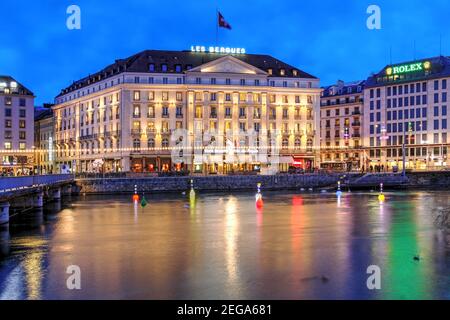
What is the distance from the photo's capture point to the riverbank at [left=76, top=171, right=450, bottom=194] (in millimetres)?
102000

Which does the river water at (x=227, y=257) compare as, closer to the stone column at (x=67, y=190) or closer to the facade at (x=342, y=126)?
the stone column at (x=67, y=190)

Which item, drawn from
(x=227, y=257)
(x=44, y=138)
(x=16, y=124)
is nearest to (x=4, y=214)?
(x=227, y=257)

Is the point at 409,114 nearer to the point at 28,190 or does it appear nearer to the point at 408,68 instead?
the point at 408,68

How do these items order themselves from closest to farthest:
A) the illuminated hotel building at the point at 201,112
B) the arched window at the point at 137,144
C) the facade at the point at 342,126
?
the arched window at the point at 137,144 < the illuminated hotel building at the point at 201,112 < the facade at the point at 342,126

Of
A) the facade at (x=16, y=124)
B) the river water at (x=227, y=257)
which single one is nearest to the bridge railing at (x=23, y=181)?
the river water at (x=227, y=257)

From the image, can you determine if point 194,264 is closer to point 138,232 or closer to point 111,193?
point 138,232

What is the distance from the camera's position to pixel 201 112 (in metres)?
132

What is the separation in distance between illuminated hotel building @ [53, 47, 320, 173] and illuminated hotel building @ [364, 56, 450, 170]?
22.7 meters

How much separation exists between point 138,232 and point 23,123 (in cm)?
12308

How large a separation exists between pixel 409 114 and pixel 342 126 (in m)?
21.5

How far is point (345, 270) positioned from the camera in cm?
2550

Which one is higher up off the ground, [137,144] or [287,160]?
[137,144]

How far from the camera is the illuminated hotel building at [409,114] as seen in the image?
142500 millimetres
